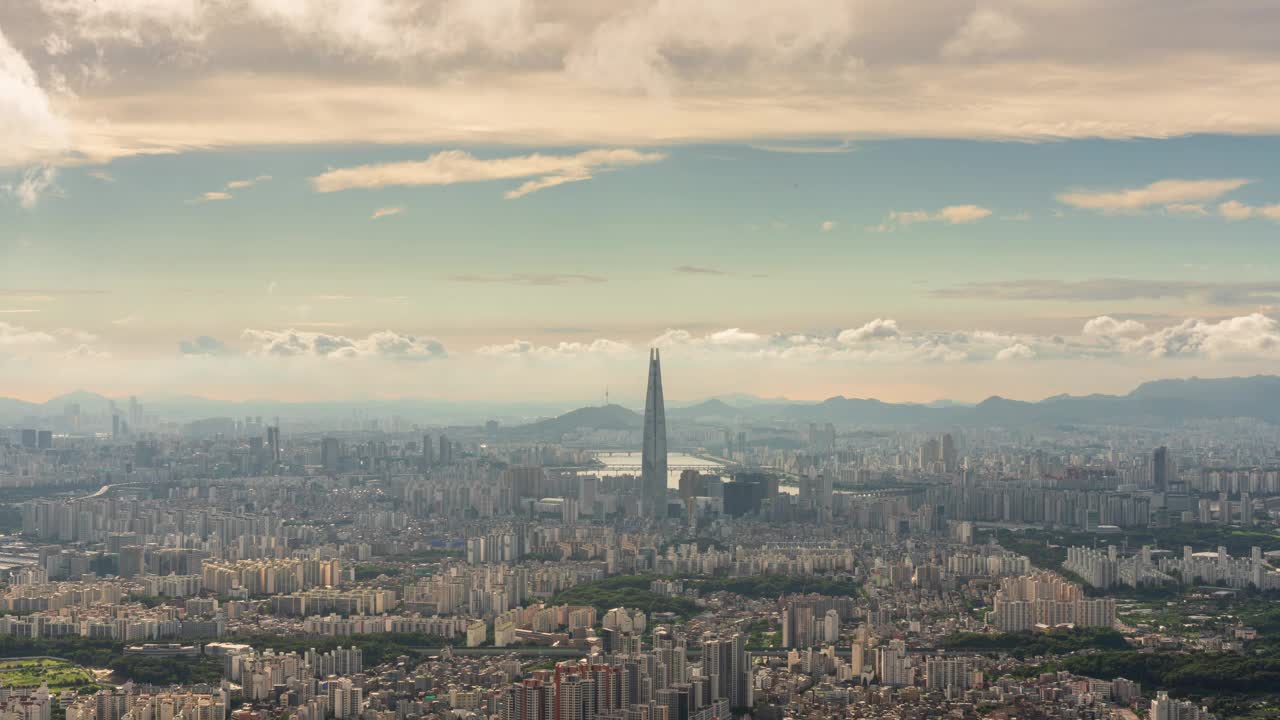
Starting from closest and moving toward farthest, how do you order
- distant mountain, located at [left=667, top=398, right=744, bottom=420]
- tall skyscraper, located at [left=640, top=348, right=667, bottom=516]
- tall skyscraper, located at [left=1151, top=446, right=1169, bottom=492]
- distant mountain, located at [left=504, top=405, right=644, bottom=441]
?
tall skyscraper, located at [left=640, top=348, right=667, bottom=516] < tall skyscraper, located at [left=1151, top=446, right=1169, bottom=492] < distant mountain, located at [left=504, top=405, right=644, bottom=441] < distant mountain, located at [left=667, top=398, right=744, bottom=420]

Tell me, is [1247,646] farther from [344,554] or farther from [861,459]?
[861,459]

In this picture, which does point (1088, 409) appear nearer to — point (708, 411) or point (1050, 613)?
point (708, 411)

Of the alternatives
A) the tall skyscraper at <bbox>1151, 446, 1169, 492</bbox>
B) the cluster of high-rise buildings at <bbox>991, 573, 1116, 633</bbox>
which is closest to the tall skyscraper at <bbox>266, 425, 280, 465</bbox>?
the tall skyscraper at <bbox>1151, 446, 1169, 492</bbox>

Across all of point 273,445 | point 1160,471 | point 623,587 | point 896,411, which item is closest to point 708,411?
point 896,411

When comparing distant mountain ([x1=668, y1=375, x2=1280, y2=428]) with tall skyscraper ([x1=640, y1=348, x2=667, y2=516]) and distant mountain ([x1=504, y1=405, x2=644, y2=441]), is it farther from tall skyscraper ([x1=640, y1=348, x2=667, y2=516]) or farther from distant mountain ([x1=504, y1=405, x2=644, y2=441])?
tall skyscraper ([x1=640, y1=348, x2=667, y2=516])

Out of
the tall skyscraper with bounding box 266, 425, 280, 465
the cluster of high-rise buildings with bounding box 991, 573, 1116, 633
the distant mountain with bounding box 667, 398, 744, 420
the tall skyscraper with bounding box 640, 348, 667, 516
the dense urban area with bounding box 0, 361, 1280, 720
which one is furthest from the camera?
the distant mountain with bounding box 667, 398, 744, 420

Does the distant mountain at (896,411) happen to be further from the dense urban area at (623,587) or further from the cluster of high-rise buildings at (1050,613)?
the cluster of high-rise buildings at (1050,613)
